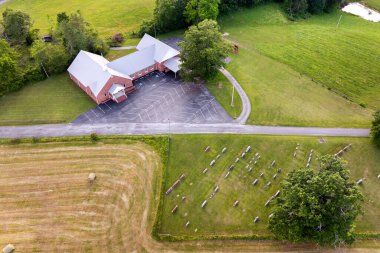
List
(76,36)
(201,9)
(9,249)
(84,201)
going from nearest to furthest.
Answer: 1. (9,249)
2. (84,201)
3. (76,36)
4. (201,9)

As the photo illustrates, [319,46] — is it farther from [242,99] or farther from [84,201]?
[84,201]

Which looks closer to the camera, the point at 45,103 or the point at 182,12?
the point at 45,103

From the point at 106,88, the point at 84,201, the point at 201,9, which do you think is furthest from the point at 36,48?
the point at 201,9

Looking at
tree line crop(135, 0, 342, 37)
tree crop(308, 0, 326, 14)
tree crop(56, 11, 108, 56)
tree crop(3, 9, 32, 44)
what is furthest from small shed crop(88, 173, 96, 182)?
tree crop(308, 0, 326, 14)

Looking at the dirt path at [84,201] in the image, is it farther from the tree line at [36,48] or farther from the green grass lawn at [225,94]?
the tree line at [36,48]

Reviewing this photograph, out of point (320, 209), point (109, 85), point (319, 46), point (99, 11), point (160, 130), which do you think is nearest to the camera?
point (320, 209)

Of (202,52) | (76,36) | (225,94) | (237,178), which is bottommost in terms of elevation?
(237,178)

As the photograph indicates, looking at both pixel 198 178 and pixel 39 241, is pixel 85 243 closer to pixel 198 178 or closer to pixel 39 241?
pixel 39 241
